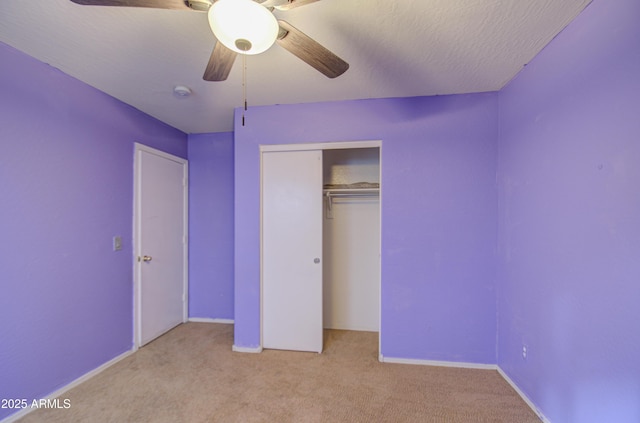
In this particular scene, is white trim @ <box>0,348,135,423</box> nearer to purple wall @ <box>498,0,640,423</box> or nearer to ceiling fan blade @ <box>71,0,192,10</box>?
ceiling fan blade @ <box>71,0,192,10</box>

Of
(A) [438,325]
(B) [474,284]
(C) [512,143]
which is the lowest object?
(A) [438,325]

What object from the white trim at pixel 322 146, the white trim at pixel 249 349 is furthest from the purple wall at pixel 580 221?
the white trim at pixel 249 349

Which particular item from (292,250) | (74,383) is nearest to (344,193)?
(292,250)

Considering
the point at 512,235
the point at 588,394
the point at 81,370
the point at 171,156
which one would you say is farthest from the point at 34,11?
the point at 588,394

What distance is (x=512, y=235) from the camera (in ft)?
6.88

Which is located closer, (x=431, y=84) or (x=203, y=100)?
(x=431, y=84)

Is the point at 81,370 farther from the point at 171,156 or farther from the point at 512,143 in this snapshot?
the point at 512,143

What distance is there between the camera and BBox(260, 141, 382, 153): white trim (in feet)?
8.14

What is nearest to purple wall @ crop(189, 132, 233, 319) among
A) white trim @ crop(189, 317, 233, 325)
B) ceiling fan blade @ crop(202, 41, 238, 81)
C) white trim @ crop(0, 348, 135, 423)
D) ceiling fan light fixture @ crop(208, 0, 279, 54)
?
white trim @ crop(189, 317, 233, 325)

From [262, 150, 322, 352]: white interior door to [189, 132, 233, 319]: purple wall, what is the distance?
0.97 metres

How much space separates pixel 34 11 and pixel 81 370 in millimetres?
2495

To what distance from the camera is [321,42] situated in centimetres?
167

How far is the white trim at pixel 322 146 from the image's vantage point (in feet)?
8.14

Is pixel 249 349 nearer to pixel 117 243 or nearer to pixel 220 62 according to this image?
pixel 117 243
